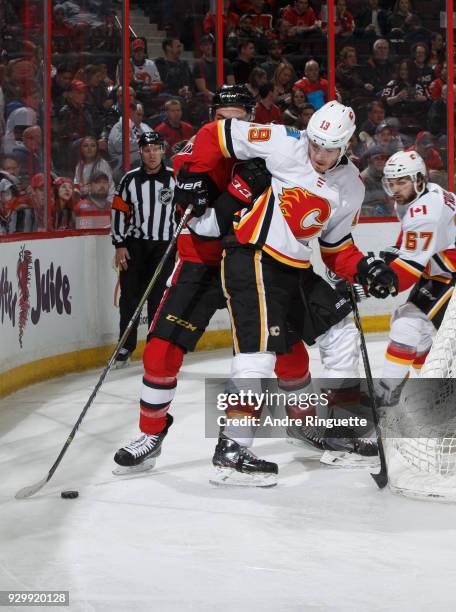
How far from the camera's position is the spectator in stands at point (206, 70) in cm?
804

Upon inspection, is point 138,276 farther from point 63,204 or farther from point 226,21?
point 226,21

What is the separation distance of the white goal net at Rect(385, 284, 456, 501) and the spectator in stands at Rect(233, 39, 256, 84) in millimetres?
5100

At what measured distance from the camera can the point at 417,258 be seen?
174 inches

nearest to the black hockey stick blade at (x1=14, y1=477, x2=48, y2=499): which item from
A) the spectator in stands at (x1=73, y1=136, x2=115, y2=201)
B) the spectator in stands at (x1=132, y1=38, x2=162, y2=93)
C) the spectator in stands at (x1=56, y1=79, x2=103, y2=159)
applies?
the spectator in stands at (x1=56, y1=79, x2=103, y2=159)

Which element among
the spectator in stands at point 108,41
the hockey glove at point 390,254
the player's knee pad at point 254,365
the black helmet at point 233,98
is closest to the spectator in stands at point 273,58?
the spectator in stands at point 108,41

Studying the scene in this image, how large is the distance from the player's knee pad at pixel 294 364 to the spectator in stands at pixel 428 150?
16.7 ft

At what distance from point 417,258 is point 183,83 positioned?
3931 millimetres

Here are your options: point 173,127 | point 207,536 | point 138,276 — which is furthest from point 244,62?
point 207,536

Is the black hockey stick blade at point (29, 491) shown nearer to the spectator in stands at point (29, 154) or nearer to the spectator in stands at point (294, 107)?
the spectator in stands at point (29, 154)

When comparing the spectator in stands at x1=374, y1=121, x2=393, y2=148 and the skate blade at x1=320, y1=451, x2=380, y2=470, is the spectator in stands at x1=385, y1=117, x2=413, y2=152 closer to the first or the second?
the spectator in stands at x1=374, y1=121, x2=393, y2=148

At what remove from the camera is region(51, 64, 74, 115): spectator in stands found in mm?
6613

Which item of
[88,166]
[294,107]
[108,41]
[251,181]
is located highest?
[108,41]

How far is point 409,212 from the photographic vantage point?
4.43m

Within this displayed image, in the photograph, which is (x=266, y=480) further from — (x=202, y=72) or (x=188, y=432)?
(x=202, y=72)
